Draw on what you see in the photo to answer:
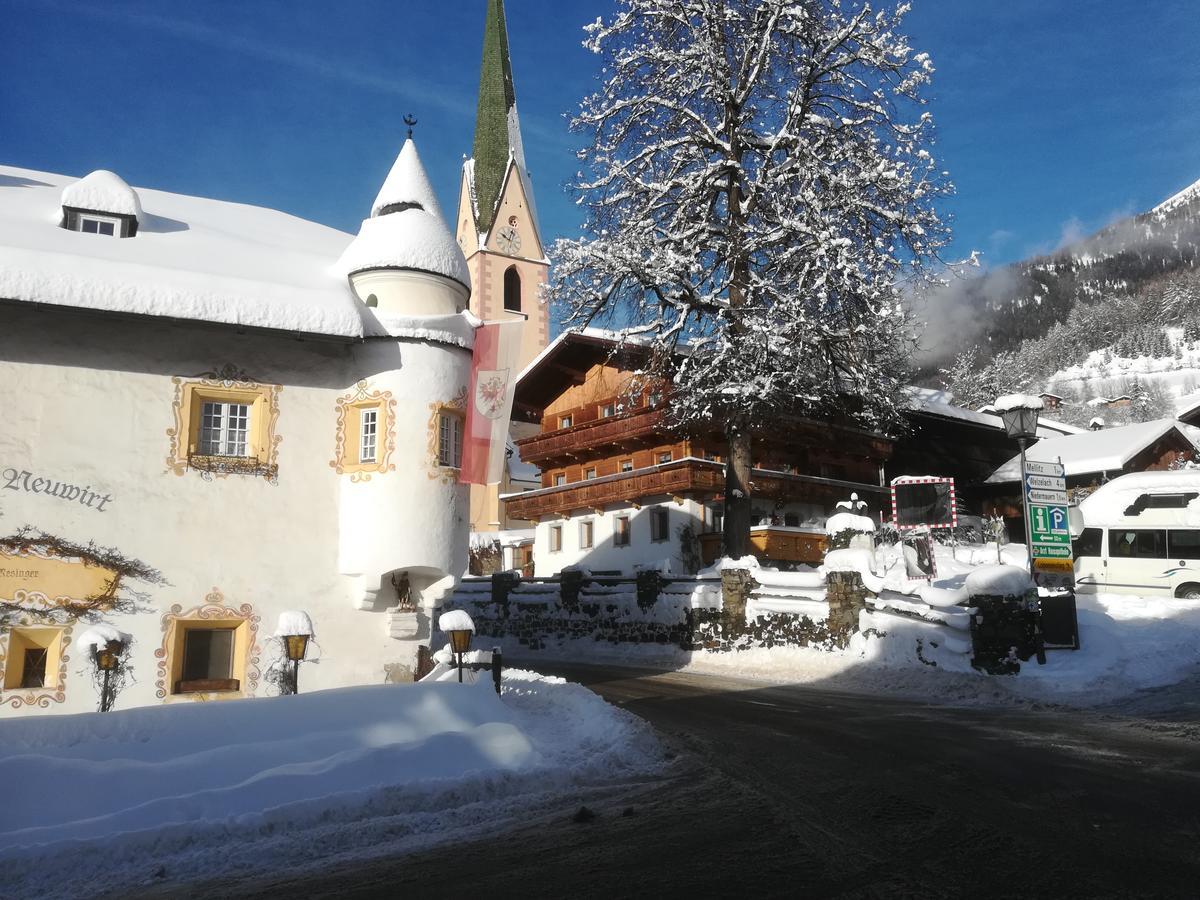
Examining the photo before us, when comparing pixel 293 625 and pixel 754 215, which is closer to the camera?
pixel 293 625

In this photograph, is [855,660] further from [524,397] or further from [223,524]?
[524,397]

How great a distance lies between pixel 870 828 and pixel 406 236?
12951 millimetres

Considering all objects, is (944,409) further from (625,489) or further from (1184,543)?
(1184,543)

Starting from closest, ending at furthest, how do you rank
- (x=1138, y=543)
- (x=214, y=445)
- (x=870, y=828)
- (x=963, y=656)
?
1. (x=870, y=828)
2. (x=214, y=445)
3. (x=963, y=656)
4. (x=1138, y=543)

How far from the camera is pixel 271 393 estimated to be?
15.7 metres

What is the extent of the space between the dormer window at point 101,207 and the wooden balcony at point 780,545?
64.9ft

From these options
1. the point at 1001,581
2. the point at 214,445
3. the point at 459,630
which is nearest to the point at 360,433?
the point at 214,445

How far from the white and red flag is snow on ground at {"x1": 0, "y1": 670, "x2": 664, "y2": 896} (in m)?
6.51

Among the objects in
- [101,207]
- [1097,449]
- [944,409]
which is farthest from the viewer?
[1097,449]

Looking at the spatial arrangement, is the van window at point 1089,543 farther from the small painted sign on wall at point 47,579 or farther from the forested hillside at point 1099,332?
the forested hillside at point 1099,332

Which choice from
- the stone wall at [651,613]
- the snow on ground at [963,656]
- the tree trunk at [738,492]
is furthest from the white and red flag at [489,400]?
the tree trunk at [738,492]

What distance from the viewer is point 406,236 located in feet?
55.2

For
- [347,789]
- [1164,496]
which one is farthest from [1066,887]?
[1164,496]

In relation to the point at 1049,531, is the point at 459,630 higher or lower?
lower
